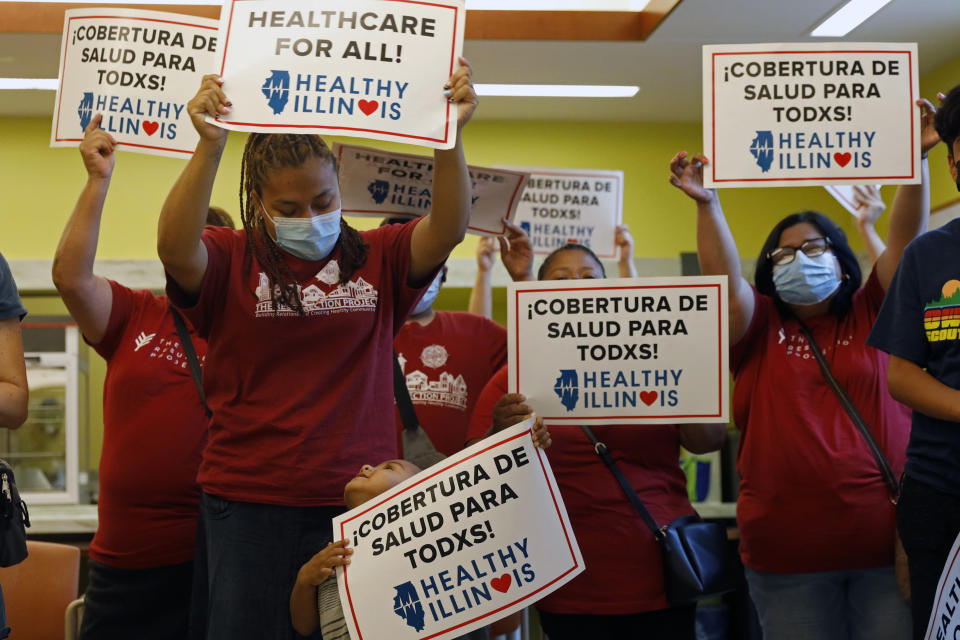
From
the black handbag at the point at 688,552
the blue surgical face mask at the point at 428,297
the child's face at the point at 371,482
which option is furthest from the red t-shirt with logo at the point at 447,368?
the child's face at the point at 371,482

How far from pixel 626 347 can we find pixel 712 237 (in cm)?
51

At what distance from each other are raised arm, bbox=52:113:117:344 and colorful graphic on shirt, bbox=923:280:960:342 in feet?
6.34

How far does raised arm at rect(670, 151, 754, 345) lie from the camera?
3078mm

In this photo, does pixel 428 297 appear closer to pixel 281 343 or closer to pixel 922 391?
pixel 281 343

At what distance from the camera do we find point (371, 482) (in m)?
2.34

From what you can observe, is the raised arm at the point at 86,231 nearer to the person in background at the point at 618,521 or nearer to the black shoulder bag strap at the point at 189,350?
the black shoulder bag strap at the point at 189,350

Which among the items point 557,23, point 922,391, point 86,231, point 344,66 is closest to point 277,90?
point 344,66

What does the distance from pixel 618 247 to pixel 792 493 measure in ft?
6.98

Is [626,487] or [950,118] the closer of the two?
[950,118]

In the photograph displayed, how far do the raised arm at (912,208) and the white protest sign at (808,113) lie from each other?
43 millimetres

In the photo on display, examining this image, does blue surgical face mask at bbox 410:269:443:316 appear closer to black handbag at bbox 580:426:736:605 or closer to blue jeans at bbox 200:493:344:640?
black handbag at bbox 580:426:736:605

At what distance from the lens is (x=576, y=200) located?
4.89m

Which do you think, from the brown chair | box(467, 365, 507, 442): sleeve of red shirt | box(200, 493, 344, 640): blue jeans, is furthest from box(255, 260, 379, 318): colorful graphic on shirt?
the brown chair

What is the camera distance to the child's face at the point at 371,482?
90.7 inches
